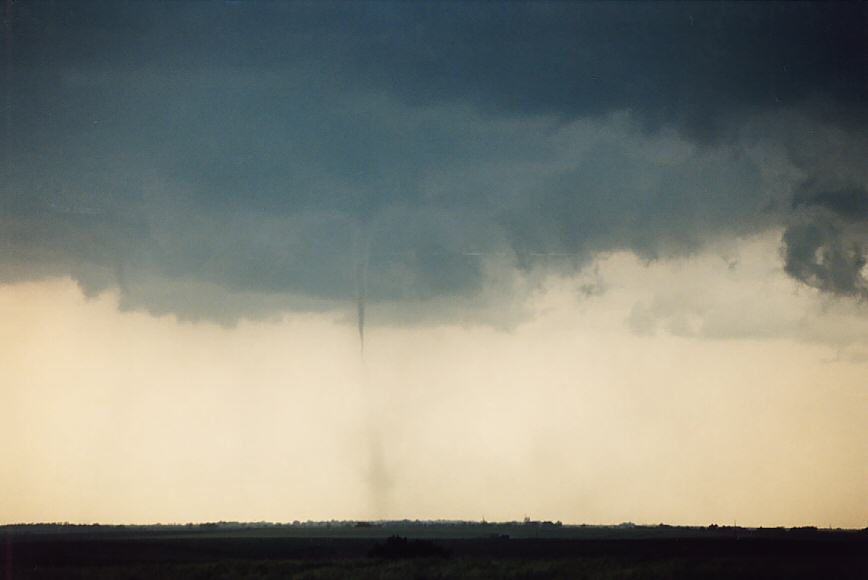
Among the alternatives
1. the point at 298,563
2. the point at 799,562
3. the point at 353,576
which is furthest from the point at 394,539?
the point at 799,562

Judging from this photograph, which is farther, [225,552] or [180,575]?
[225,552]

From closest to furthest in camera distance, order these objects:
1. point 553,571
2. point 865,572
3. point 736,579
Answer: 1. point 736,579
2. point 865,572
3. point 553,571

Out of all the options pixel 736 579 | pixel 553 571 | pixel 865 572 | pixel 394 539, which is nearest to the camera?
pixel 736 579

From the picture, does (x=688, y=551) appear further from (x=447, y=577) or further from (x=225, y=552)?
(x=225, y=552)

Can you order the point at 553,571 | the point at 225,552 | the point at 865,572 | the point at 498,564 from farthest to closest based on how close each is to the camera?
the point at 225,552
the point at 498,564
the point at 553,571
the point at 865,572

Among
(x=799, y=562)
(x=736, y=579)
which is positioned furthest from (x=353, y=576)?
(x=799, y=562)

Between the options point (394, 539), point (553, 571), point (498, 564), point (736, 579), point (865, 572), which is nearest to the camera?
point (736, 579)

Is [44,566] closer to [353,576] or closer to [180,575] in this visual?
[180,575]

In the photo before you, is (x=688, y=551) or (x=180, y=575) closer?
(x=180, y=575)
